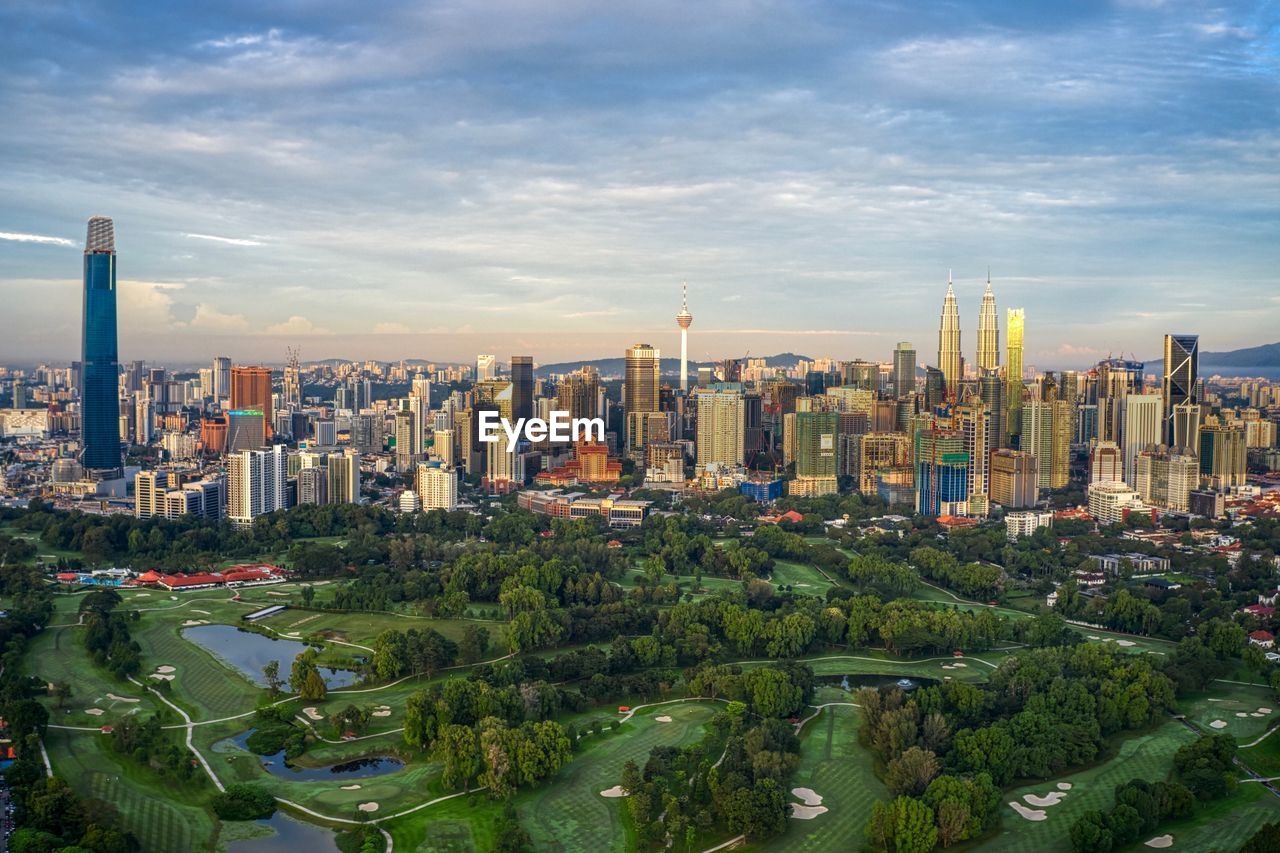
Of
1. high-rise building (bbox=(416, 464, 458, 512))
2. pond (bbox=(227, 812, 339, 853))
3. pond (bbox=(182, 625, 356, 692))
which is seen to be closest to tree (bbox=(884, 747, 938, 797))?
pond (bbox=(227, 812, 339, 853))

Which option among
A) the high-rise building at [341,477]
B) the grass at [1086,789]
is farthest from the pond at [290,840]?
the high-rise building at [341,477]

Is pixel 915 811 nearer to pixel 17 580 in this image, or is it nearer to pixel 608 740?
pixel 608 740

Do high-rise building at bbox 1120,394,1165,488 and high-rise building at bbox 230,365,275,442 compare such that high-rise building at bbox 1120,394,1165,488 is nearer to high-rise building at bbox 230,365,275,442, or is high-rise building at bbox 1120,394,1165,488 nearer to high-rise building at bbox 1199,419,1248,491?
high-rise building at bbox 1199,419,1248,491

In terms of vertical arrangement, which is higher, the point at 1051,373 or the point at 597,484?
the point at 1051,373

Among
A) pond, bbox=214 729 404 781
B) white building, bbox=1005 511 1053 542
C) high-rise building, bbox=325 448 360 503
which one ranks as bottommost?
pond, bbox=214 729 404 781

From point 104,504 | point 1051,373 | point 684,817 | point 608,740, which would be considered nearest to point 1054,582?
point 608,740
